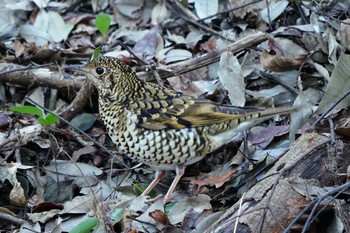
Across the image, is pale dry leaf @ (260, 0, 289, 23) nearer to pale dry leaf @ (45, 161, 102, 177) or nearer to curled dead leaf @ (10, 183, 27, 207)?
pale dry leaf @ (45, 161, 102, 177)

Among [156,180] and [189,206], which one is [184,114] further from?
[189,206]

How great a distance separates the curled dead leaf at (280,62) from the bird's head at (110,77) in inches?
55.5

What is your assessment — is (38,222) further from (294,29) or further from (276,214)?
(294,29)

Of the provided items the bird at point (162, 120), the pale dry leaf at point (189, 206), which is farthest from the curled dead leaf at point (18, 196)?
the pale dry leaf at point (189, 206)

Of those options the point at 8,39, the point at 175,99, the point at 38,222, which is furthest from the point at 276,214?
the point at 8,39

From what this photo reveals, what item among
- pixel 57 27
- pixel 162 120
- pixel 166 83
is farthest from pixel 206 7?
pixel 162 120

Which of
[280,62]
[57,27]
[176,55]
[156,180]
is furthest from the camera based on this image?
[57,27]

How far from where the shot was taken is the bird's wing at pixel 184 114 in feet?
17.9

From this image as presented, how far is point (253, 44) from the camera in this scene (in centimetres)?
661

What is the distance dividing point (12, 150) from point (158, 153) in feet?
4.52

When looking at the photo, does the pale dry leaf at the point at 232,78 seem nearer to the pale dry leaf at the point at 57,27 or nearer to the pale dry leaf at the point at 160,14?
the pale dry leaf at the point at 160,14

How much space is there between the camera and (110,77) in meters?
5.61

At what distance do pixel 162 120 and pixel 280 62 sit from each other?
1476mm

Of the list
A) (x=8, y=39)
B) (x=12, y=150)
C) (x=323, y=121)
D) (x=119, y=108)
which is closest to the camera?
(x=323, y=121)
